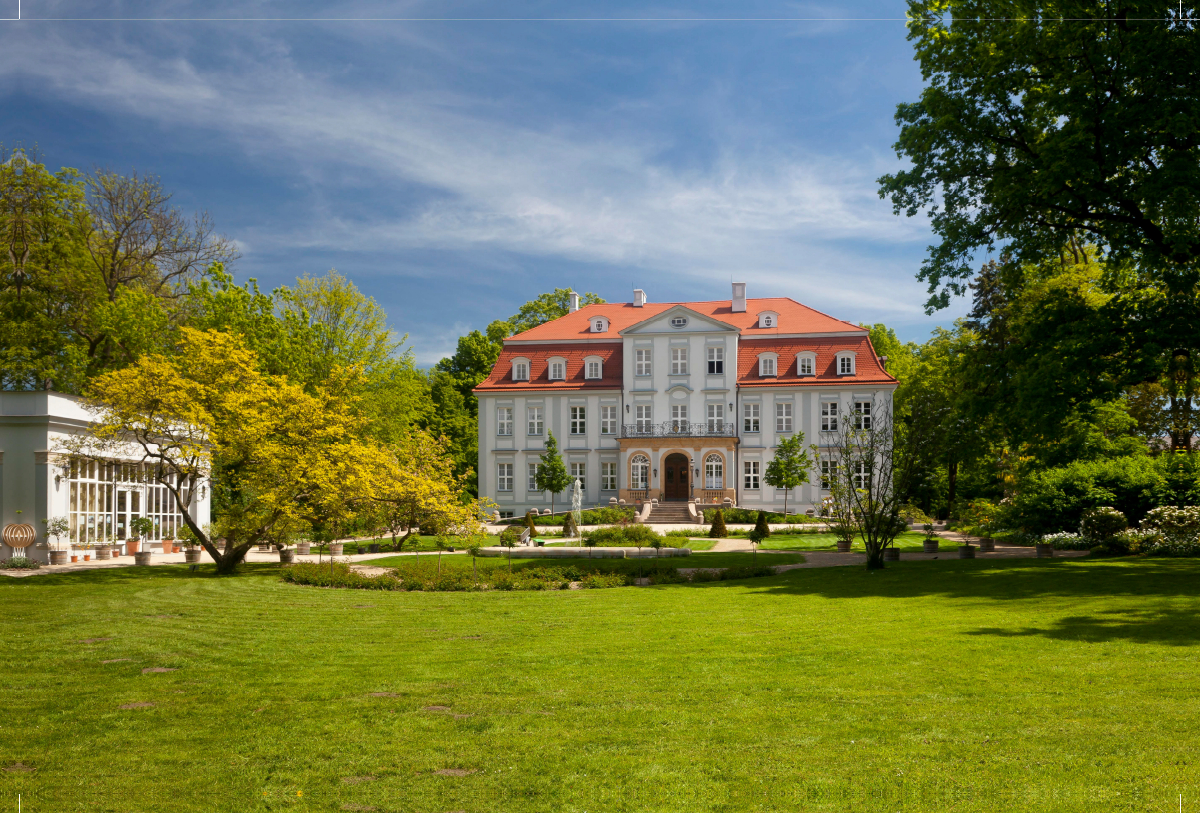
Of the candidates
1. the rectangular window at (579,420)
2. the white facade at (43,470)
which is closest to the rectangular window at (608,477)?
the rectangular window at (579,420)

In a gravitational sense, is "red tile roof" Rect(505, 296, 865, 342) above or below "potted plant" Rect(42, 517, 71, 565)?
above

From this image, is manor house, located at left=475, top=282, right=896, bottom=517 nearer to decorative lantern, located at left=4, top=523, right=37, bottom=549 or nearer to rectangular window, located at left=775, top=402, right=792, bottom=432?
rectangular window, located at left=775, top=402, right=792, bottom=432

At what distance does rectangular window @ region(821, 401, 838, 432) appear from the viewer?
47312 mm

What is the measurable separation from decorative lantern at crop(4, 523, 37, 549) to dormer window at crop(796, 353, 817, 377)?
37.2 m

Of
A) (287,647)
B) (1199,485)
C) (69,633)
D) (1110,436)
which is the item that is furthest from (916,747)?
(1110,436)

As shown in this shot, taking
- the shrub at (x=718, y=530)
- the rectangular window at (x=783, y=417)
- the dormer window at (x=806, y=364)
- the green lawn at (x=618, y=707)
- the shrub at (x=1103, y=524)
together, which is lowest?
the shrub at (x=718, y=530)

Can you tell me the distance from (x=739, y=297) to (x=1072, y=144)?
35104 millimetres

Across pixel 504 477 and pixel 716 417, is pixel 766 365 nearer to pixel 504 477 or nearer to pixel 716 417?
pixel 716 417

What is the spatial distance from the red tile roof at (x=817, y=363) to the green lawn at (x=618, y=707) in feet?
110

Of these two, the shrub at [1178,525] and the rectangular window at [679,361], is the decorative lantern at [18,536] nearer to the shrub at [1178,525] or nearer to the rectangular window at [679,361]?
the shrub at [1178,525]

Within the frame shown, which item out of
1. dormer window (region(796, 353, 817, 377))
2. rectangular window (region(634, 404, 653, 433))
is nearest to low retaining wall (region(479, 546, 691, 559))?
rectangular window (region(634, 404, 653, 433))

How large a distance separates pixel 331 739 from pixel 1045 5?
18.9 meters

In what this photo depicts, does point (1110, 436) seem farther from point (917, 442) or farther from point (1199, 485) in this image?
point (917, 442)

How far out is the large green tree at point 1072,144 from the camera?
16750 millimetres
